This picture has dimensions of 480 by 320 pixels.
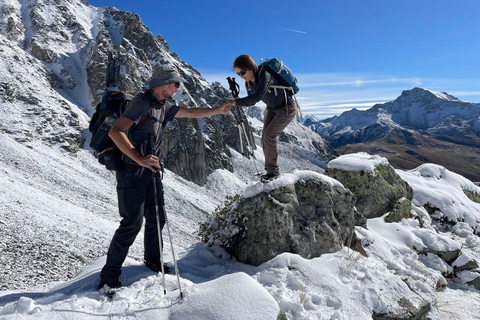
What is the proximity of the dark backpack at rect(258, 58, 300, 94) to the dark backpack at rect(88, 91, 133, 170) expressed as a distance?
3.55 metres

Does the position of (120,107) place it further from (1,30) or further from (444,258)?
(1,30)

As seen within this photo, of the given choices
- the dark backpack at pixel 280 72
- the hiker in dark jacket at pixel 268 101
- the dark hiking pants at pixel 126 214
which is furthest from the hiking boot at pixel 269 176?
the dark hiking pants at pixel 126 214

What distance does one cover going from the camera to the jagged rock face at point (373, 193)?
36.1 ft

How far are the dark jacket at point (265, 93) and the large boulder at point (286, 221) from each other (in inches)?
82.2

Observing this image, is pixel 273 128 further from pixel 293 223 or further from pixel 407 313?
pixel 407 313

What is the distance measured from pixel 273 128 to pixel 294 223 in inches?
103

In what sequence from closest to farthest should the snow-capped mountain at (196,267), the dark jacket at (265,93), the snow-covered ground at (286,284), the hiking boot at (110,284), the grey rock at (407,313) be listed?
the snow-covered ground at (286,284) → the snow-capped mountain at (196,267) → the hiking boot at (110,284) → the grey rock at (407,313) → the dark jacket at (265,93)

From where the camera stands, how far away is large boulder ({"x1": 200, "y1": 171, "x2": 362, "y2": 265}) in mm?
6891

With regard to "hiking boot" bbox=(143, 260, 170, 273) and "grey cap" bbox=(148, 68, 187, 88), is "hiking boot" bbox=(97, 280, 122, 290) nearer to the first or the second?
"hiking boot" bbox=(143, 260, 170, 273)

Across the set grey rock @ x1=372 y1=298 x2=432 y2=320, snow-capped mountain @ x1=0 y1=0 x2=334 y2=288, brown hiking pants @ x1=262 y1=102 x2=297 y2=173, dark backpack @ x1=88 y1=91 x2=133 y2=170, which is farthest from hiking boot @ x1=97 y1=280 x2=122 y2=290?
grey rock @ x1=372 y1=298 x2=432 y2=320

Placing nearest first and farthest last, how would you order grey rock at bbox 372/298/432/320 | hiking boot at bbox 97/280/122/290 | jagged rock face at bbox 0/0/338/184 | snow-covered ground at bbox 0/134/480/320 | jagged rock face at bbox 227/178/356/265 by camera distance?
snow-covered ground at bbox 0/134/480/320, hiking boot at bbox 97/280/122/290, grey rock at bbox 372/298/432/320, jagged rock face at bbox 227/178/356/265, jagged rock face at bbox 0/0/338/184

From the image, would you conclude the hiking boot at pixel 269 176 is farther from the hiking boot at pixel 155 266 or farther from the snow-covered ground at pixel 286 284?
the hiking boot at pixel 155 266

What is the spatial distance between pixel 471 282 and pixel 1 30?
12790 cm

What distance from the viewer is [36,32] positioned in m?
97.1
